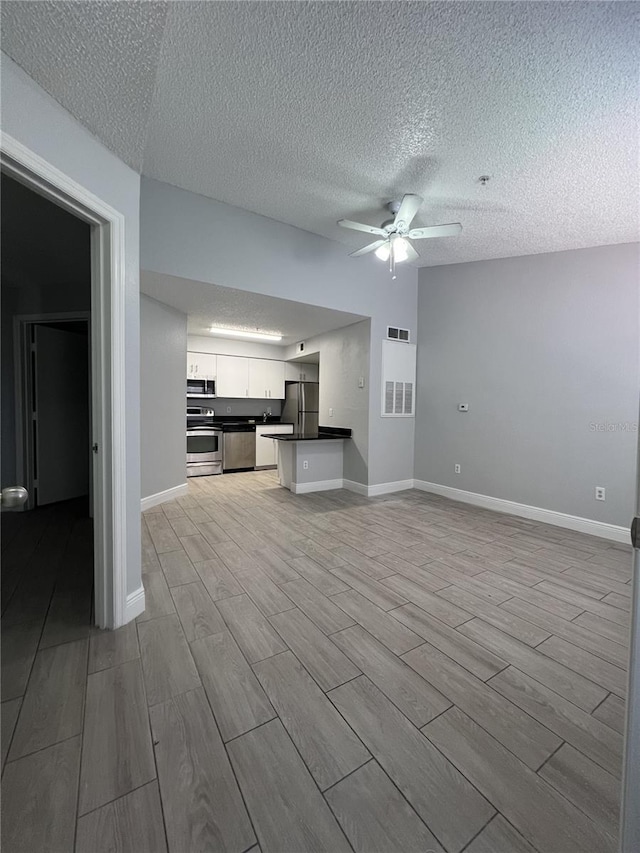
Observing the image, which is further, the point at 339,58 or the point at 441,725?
the point at 339,58

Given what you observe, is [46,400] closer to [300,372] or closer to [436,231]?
[300,372]

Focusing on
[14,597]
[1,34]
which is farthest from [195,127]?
[14,597]

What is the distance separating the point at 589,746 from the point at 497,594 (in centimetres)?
102

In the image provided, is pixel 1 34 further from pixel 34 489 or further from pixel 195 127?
pixel 34 489

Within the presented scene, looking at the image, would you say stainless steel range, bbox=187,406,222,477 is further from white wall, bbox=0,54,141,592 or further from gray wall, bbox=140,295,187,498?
white wall, bbox=0,54,141,592

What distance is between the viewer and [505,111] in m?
1.98

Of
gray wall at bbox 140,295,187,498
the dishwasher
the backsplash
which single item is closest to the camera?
gray wall at bbox 140,295,187,498

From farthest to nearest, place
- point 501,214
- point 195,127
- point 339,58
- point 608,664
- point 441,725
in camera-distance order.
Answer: point 501,214 < point 195,127 < point 339,58 < point 608,664 < point 441,725

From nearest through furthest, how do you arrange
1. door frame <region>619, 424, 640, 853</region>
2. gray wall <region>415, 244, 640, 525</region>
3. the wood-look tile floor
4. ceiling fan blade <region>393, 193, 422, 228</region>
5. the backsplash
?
door frame <region>619, 424, 640, 853</region> < the wood-look tile floor < ceiling fan blade <region>393, 193, 422, 228</region> < gray wall <region>415, 244, 640, 525</region> < the backsplash

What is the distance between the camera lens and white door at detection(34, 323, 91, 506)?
154 inches

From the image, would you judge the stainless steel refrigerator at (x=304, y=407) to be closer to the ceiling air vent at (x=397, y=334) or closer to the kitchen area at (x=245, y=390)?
the kitchen area at (x=245, y=390)

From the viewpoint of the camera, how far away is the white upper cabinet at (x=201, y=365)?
19.6 ft

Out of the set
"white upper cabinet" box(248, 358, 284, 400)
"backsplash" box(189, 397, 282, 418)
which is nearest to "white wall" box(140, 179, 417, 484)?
"white upper cabinet" box(248, 358, 284, 400)

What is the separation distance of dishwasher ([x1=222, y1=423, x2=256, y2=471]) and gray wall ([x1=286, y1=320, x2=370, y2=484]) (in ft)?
5.12
